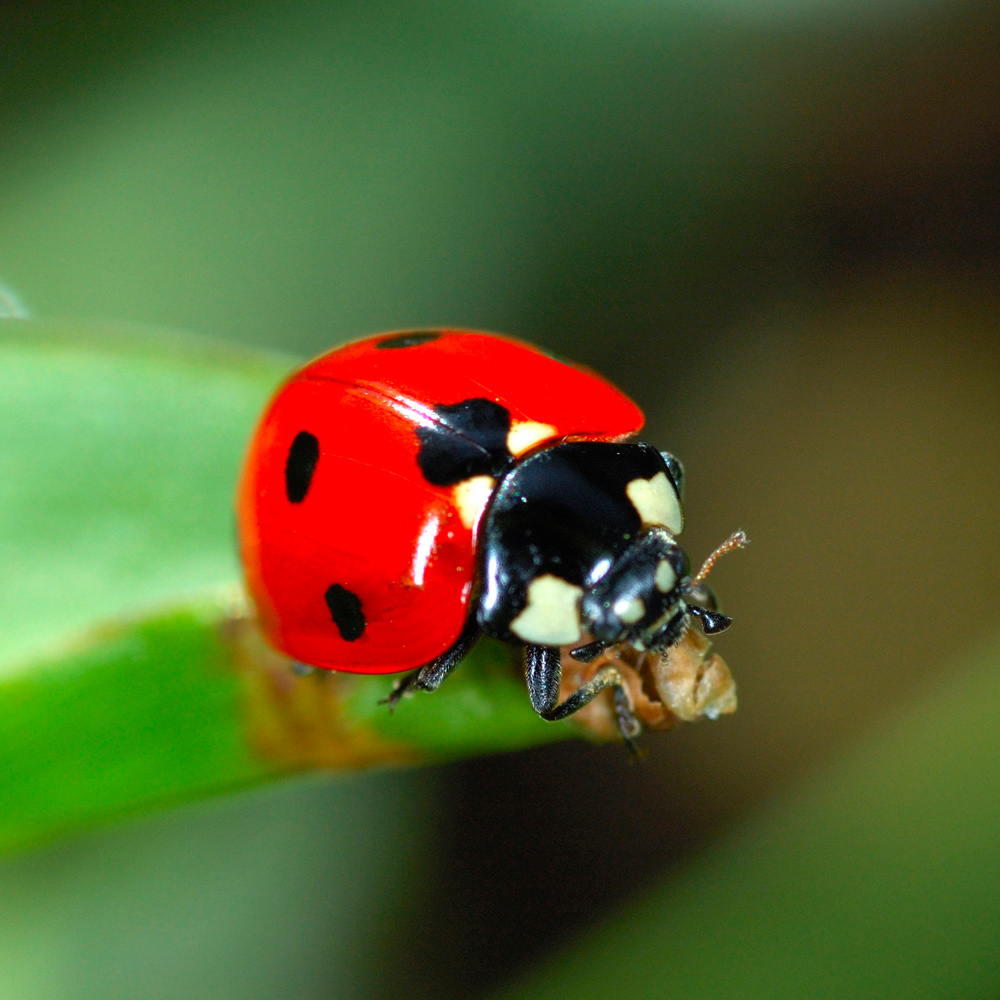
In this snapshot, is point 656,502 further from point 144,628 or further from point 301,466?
point 144,628

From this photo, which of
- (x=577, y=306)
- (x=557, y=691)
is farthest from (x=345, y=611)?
(x=577, y=306)

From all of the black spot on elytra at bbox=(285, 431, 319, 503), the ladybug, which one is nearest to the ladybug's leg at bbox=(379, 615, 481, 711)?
the ladybug

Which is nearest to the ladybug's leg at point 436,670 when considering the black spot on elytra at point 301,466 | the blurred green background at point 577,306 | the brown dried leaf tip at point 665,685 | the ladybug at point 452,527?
the ladybug at point 452,527

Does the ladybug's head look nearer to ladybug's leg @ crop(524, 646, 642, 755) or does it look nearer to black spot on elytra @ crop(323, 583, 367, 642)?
ladybug's leg @ crop(524, 646, 642, 755)

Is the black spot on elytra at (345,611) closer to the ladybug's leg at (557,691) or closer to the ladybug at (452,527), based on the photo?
the ladybug at (452,527)

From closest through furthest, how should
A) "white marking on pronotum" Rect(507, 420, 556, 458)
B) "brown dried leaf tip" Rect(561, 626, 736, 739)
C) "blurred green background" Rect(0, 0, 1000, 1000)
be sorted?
"brown dried leaf tip" Rect(561, 626, 736, 739), "white marking on pronotum" Rect(507, 420, 556, 458), "blurred green background" Rect(0, 0, 1000, 1000)
